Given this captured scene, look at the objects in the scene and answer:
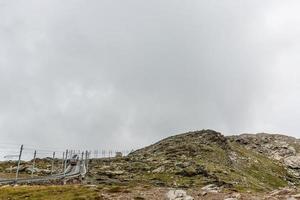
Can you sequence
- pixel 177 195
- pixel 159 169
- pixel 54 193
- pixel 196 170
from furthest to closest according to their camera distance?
pixel 159 169
pixel 196 170
pixel 54 193
pixel 177 195

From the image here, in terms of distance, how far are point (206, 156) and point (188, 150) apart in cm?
1021

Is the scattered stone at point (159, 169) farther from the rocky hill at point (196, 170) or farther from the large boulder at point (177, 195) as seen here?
the large boulder at point (177, 195)

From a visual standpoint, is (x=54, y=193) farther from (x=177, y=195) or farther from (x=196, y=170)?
(x=196, y=170)

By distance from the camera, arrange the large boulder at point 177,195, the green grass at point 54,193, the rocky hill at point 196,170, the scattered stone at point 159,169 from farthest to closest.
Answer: the scattered stone at point 159,169 → the rocky hill at point 196,170 → the green grass at point 54,193 → the large boulder at point 177,195

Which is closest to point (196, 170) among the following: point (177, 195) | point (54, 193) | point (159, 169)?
point (159, 169)

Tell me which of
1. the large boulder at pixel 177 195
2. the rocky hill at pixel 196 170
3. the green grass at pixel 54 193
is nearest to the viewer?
the large boulder at pixel 177 195

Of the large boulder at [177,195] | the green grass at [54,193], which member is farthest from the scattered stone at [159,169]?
the large boulder at [177,195]

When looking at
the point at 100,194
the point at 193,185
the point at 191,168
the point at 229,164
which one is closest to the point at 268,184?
the point at 229,164

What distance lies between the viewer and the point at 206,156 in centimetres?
17138

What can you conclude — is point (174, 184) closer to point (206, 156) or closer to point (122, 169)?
point (122, 169)

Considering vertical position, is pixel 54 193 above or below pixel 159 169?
below

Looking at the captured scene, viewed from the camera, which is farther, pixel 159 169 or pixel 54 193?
pixel 159 169

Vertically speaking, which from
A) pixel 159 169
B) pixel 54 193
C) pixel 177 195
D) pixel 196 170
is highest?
pixel 159 169

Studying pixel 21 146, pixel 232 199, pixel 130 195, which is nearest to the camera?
pixel 232 199
